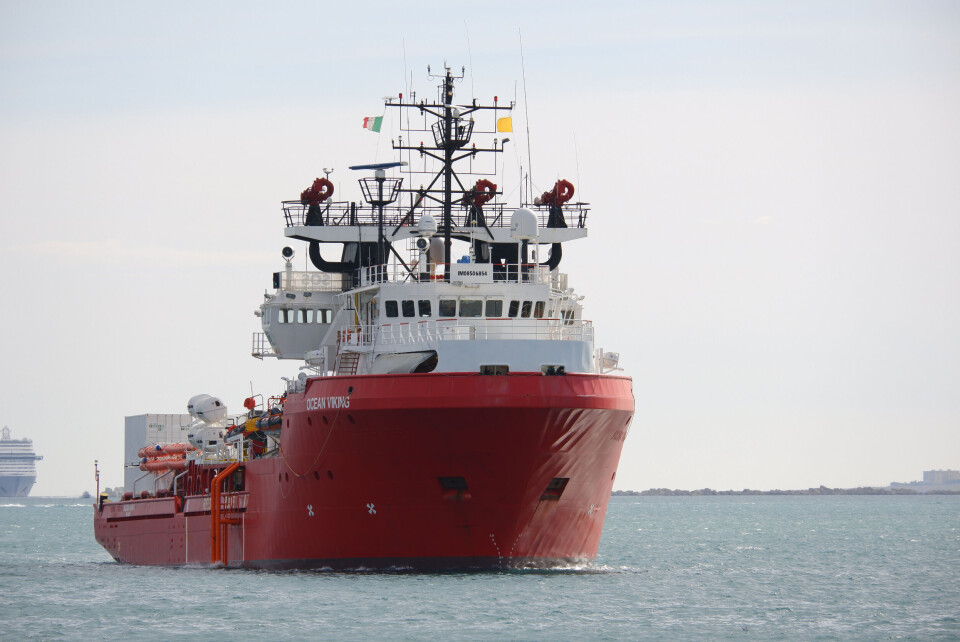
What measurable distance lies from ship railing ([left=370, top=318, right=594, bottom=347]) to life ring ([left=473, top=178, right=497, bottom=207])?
5.46m

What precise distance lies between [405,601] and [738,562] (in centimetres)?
2219

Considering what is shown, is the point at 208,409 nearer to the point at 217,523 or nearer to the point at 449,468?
the point at 217,523

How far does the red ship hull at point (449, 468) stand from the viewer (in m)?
34.5

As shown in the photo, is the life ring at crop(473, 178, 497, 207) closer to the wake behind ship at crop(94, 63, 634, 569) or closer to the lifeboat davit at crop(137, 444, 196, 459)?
the wake behind ship at crop(94, 63, 634, 569)

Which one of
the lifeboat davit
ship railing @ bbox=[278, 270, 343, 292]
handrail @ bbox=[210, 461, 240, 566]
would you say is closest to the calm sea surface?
handrail @ bbox=[210, 461, 240, 566]

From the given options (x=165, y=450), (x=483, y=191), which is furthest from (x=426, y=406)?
(x=165, y=450)

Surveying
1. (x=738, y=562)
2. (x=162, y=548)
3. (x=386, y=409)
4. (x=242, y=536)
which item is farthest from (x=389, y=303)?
(x=738, y=562)

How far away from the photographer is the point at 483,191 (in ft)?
144

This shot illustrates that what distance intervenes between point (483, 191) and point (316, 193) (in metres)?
5.27

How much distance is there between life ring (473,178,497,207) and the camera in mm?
42794

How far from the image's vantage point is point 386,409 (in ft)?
114

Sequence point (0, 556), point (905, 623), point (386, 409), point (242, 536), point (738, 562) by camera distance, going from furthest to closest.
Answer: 1. point (0, 556)
2. point (738, 562)
3. point (242, 536)
4. point (386, 409)
5. point (905, 623)

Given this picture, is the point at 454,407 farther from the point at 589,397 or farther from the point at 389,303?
the point at 389,303

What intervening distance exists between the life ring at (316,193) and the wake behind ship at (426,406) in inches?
1.8
